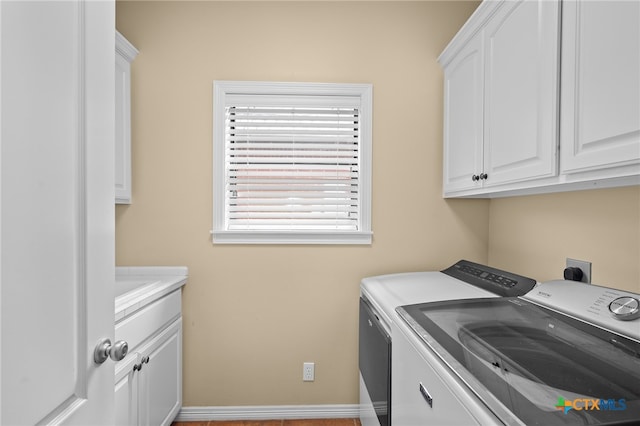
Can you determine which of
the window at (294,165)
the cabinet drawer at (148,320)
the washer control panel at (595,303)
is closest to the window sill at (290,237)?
the window at (294,165)

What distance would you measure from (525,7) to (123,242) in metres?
2.36

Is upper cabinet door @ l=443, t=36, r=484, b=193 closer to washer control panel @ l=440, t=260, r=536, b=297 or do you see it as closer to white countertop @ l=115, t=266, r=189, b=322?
washer control panel @ l=440, t=260, r=536, b=297

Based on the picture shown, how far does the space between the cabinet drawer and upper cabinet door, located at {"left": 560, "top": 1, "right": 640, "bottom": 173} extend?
1.76 meters

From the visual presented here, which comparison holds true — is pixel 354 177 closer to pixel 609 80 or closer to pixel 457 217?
pixel 457 217

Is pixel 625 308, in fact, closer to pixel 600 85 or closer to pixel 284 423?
pixel 600 85

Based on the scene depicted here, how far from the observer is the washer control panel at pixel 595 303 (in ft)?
3.08

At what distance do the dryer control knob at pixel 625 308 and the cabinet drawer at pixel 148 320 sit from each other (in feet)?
5.71

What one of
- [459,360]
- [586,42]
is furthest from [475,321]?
[586,42]

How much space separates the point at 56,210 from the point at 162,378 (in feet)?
4.72

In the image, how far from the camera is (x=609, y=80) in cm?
88

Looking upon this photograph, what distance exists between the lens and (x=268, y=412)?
6.65ft

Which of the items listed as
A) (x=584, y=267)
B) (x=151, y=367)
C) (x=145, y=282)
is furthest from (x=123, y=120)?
(x=584, y=267)

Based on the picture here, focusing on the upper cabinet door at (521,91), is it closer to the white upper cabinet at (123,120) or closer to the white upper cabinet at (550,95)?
the white upper cabinet at (550,95)

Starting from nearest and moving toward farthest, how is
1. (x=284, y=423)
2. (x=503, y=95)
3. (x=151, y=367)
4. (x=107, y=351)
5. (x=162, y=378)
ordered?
(x=107, y=351) < (x=503, y=95) < (x=151, y=367) < (x=162, y=378) < (x=284, y=423)
